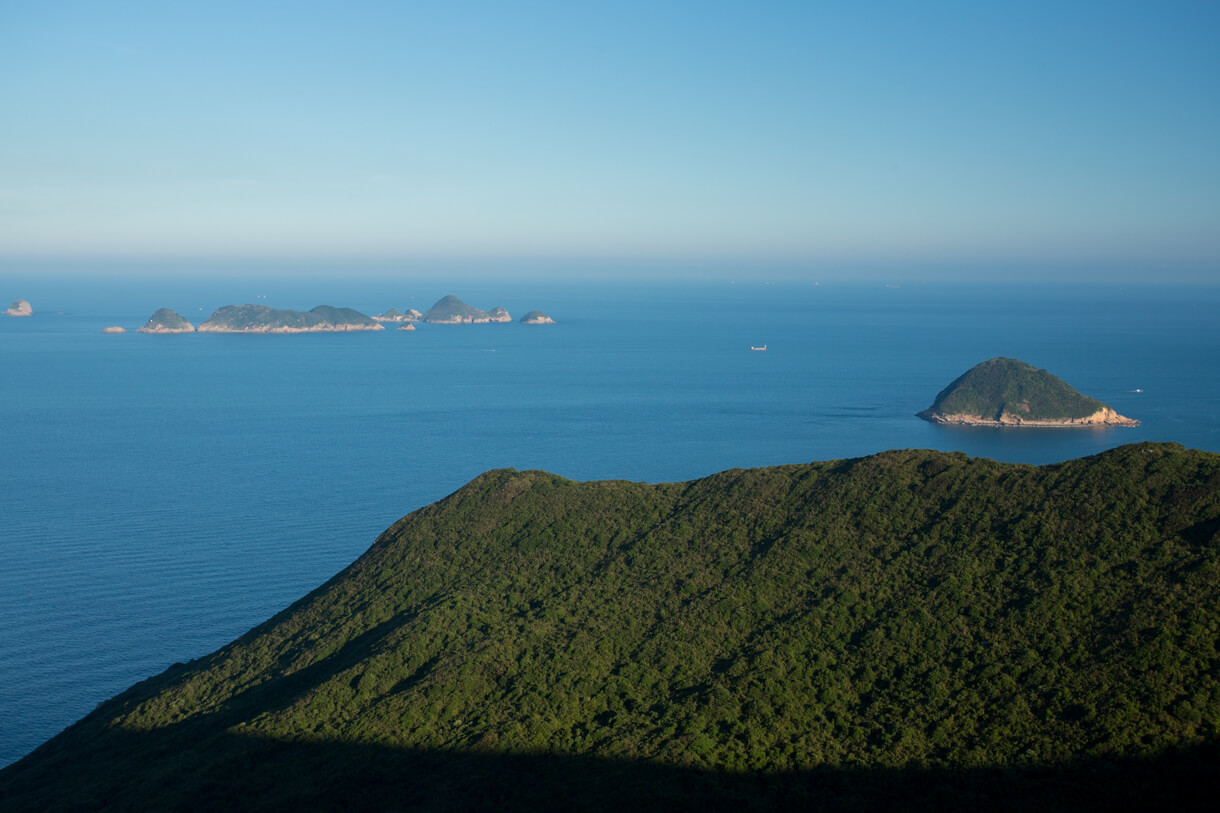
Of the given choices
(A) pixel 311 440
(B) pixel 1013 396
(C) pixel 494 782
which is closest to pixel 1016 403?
(B) pixel 1013 396

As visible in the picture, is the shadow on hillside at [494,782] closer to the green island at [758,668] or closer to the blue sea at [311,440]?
the green island at [758,668]

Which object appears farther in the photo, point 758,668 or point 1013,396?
point 1013,396

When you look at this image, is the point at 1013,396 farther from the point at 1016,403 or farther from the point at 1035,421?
the point at 1035,421

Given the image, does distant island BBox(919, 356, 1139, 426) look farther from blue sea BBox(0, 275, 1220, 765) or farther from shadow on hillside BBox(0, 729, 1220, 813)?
shadow on hillside BBox(0, 729, 1220, 813)

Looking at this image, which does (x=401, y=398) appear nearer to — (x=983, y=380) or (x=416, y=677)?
(x=983, y=380)

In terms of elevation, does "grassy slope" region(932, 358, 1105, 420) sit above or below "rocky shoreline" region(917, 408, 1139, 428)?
above

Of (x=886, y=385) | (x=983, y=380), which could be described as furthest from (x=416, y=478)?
(x=886, y=385)

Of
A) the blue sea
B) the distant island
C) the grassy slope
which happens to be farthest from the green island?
the grassy slope
